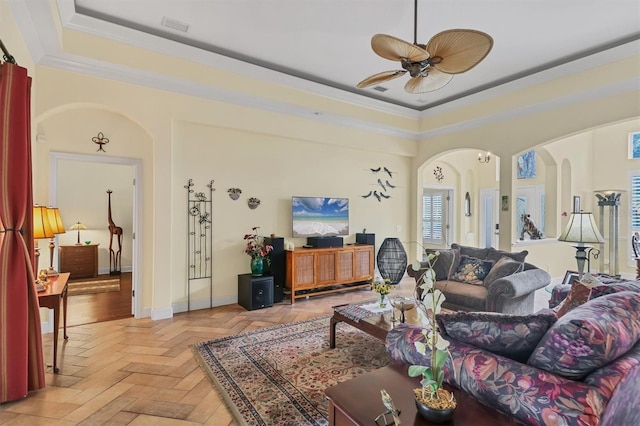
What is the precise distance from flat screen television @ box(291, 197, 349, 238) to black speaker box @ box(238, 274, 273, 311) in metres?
1.02

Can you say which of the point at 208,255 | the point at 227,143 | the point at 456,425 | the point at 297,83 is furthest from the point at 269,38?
the point at 456,425

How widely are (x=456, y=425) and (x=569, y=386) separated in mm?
422

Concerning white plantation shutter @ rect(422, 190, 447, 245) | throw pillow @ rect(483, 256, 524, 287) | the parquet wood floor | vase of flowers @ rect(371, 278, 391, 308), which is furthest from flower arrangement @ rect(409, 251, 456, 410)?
white plantation shutter @ rect(422, 190, 447, 245)

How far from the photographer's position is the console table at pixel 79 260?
623 cm

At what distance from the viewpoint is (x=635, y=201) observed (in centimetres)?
674

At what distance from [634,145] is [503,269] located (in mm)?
5869

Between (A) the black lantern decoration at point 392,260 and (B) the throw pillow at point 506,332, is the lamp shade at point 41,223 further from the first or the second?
(A) the black lantern decoration at point 392,260

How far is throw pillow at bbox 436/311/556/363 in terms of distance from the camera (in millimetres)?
1394

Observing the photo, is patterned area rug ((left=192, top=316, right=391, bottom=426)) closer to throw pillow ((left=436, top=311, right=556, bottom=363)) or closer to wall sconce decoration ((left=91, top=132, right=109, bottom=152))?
throw pillow ((left=436, top=311, right=556, bottom=363))

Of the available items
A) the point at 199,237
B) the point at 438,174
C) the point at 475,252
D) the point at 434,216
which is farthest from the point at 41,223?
the point at 434,216

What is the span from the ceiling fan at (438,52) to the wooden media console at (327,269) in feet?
9.75

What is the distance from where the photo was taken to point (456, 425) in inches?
45.8

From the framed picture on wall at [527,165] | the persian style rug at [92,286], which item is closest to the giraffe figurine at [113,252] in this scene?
the persian style rug at [92,286]

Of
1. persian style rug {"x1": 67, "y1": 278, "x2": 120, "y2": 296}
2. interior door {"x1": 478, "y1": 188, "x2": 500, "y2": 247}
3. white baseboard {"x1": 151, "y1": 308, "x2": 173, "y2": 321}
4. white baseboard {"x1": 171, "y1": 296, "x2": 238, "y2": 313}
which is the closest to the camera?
white baseboard {"x1": 151, "y1": 308, "x2": 173, "y2": 321}
